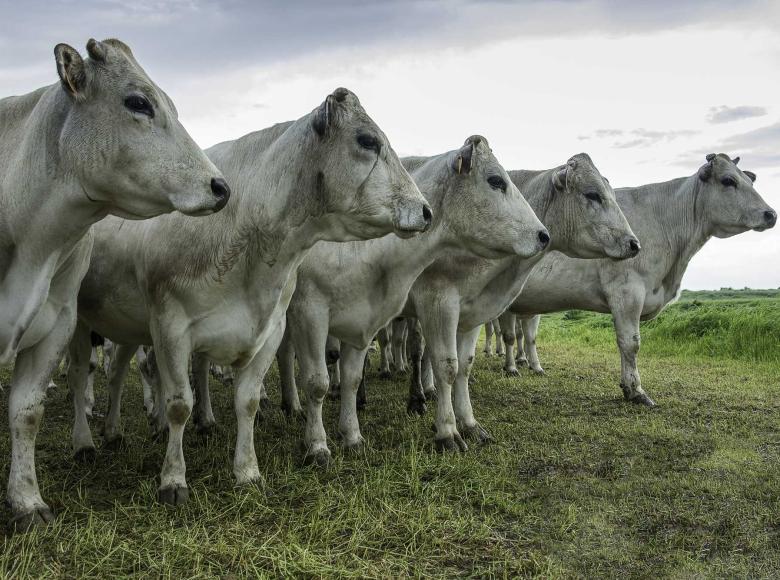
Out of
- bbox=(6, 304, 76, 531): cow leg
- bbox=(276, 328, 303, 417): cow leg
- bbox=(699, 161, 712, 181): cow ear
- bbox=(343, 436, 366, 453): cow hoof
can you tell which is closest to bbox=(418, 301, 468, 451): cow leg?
bbox=(343, 436, 366, 453): cow hoof

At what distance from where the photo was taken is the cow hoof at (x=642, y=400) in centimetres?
994

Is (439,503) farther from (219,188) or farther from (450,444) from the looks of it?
(219,188)

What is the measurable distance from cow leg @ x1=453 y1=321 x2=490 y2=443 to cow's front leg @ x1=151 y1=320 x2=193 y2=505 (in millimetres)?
3018

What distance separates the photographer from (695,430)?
8.38m

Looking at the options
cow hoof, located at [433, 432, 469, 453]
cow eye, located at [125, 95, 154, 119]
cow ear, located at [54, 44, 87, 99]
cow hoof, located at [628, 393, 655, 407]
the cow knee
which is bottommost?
cow hoof, located at [628, 393, 655, 407]

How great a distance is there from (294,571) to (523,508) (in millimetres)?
1883

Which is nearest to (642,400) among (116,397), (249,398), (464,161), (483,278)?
(483,278)

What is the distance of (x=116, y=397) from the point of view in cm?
721

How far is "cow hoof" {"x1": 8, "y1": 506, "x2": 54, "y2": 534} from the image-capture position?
15.4ft

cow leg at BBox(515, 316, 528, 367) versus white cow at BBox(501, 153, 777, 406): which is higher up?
white cow at BBox(501, 153, 777, 406)

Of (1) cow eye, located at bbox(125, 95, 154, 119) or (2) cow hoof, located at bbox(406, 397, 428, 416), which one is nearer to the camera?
(1) cow eye, located at bbox(125, 95, 154, 119)

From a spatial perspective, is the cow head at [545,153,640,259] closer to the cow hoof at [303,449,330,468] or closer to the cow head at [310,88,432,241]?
the cow head at [310,88,432,241]

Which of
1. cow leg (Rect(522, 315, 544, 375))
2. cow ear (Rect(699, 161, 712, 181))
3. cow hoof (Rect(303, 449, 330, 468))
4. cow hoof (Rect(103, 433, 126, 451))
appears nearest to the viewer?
cow hoof (Rect(303, 449, 330, 468))

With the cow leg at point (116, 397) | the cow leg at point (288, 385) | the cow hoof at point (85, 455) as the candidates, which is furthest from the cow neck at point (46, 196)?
the cow leg at point (288, 385)
